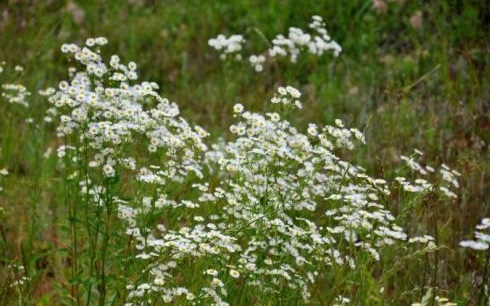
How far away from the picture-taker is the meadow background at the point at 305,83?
418 centimetres

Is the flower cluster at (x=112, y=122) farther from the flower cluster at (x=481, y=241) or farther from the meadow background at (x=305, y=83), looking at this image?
the flower cluster at (x=481, y=241)

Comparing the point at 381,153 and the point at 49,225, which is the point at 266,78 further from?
the point at 49,225

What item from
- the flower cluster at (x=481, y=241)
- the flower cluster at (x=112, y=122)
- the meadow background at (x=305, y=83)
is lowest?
the flower cluster at (x=481, y=241)

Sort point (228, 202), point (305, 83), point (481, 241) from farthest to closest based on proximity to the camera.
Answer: point (305, 83), point (228, 202), point (481, 241)

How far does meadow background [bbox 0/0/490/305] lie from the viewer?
418cm

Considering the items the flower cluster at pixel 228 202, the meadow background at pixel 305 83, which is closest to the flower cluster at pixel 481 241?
the flower cluster at pixel 228 202

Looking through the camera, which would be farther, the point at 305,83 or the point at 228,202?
the point at 305,83

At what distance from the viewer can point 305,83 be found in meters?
7.43

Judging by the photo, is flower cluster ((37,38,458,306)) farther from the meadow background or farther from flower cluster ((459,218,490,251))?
flower cluster ((459,218,490,251))

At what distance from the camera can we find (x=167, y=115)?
308 centimetres

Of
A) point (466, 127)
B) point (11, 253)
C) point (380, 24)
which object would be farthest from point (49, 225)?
point (380, 24)

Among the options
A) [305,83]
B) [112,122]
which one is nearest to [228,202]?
[112,122]

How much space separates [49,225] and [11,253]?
411mm

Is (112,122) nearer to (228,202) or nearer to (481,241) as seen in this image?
(228,202)
